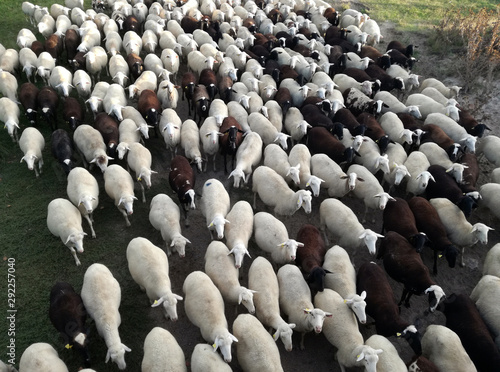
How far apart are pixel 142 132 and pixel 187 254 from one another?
4087mm

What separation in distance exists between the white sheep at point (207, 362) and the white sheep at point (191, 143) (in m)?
5.44

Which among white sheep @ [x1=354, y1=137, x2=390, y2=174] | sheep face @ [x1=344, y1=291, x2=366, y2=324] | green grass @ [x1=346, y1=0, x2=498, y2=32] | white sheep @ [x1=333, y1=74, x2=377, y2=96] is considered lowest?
sheep face @ [x1=344, y1=291, x2=366, y2=324]

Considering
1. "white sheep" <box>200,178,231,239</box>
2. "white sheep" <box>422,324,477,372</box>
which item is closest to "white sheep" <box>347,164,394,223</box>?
"white sheep" <box>422,324,477,372</box>

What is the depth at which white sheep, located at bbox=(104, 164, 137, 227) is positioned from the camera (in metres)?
8.51

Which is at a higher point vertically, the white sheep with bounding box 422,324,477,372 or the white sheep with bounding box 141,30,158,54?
the white sheep with bounding box 141,30,158,54

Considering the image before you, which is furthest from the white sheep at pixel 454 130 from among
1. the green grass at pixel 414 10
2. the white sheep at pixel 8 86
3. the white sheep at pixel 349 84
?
the white sheep at pixel 8 86

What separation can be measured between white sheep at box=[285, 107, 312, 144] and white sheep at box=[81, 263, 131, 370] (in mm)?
6950

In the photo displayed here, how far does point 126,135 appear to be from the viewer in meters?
10.2

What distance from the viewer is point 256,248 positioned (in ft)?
28.5

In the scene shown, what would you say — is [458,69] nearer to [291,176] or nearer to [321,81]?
[321,81]

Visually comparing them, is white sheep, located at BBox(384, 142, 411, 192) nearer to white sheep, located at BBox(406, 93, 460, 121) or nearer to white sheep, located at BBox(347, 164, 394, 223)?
white sheep, located at BBox(347, 164, 394, 223)

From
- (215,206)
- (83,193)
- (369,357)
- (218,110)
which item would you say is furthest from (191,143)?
(369,357)

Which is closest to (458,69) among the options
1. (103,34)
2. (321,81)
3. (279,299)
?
(321,81)

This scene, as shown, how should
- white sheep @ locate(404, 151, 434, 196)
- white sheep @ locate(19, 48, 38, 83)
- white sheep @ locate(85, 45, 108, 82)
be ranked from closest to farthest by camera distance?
white sheep @ locate(404, 151, 434, 196) → white sheep @ locate(19, 48, 38, 83) → white sheep @ locate(85, 45, 108, 82)
